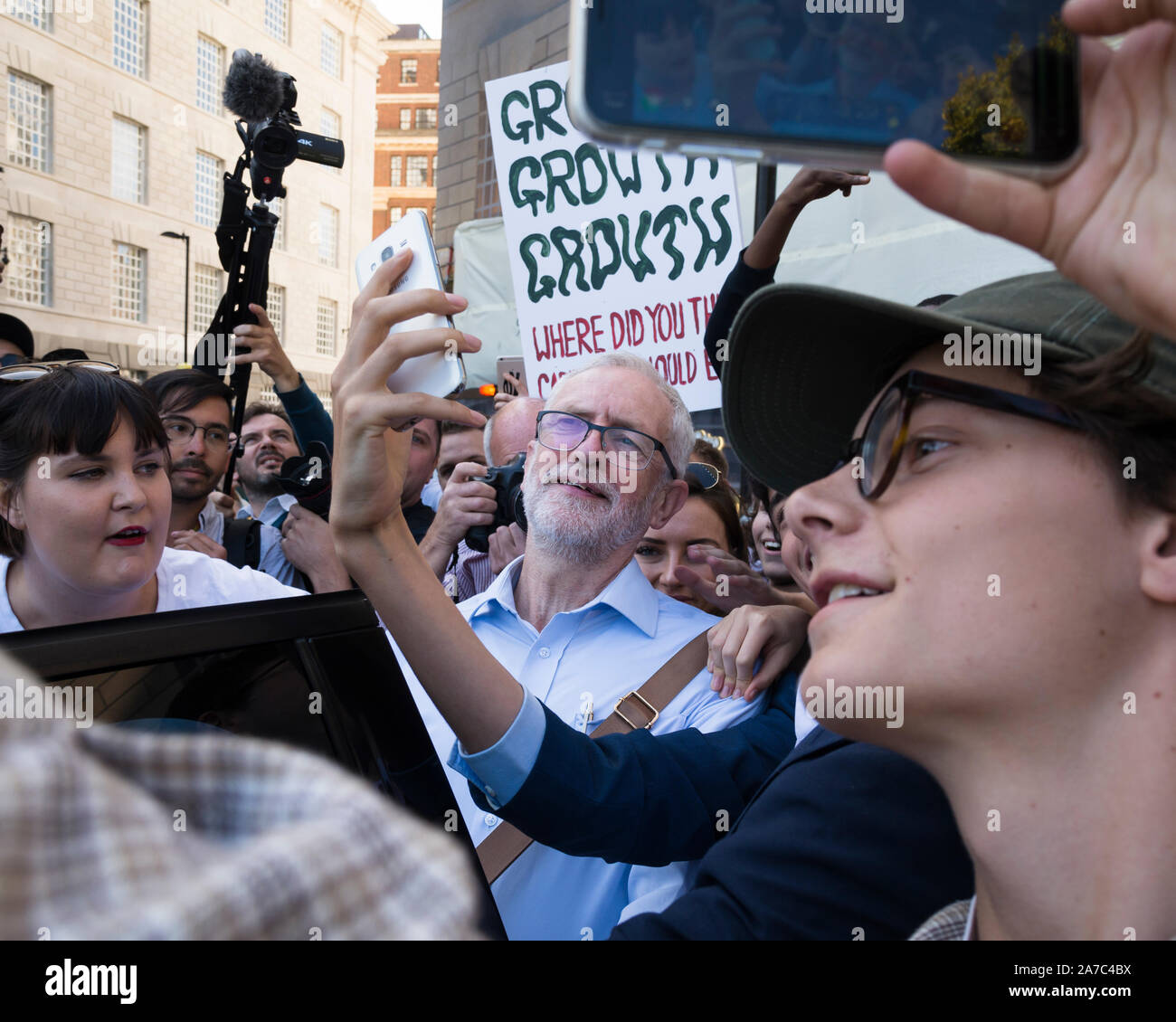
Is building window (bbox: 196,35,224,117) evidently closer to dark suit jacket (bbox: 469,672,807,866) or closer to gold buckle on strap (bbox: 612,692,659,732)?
gold buckle on strap (bbox: 612,692,659,732)

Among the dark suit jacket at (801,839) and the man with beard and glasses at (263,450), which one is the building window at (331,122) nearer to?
the man with beard and glasses at (263,450)

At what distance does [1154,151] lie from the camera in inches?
26.8

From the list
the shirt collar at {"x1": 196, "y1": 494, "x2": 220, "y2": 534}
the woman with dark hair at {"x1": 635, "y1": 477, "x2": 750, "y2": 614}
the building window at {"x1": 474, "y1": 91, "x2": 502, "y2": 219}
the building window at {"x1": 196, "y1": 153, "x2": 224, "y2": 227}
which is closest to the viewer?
the woman with dark hair at {"x1": 635, "y1": 477, "x2": 750, "y2": 614}

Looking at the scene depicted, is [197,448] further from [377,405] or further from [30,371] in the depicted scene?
[377,405]

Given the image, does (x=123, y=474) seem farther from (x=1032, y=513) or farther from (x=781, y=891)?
(x=1032, y=513)

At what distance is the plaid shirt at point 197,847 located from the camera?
2.53 feet

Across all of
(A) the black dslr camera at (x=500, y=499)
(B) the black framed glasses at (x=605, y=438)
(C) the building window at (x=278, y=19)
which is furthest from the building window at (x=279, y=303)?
(B) the black framed glasses at (x=605, y=438)

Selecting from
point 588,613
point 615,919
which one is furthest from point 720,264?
point 615,919

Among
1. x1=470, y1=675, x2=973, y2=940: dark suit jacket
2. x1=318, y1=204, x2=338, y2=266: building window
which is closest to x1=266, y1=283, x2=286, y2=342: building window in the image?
x1=318, y1=204, x2=338, y2=266: building window

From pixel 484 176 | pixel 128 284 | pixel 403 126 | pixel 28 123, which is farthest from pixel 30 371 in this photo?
pixel 403 126

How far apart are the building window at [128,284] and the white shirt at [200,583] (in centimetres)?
2839

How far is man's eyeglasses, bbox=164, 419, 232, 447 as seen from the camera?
372 cm

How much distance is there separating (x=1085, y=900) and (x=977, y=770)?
0.15 meters

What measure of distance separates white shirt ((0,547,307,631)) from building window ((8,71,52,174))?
2663 centimetres
